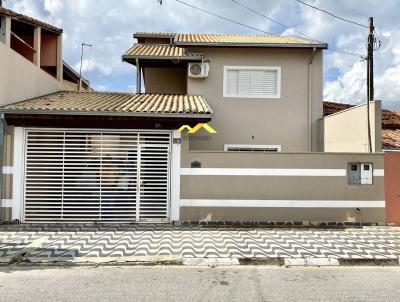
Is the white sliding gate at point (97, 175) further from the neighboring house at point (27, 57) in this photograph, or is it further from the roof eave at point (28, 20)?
the roof eave at point (28, 20)

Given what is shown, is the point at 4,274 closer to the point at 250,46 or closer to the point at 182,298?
the point at 182,298

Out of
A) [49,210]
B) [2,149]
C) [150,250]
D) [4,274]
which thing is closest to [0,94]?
[2,149]

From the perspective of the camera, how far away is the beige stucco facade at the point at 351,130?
10.0 m

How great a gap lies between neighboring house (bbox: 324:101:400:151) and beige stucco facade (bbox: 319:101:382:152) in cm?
135

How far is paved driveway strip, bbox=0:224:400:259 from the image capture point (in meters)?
7.15

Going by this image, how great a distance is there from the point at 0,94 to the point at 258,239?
26.3 feet

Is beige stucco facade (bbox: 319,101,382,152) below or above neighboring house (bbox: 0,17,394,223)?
above

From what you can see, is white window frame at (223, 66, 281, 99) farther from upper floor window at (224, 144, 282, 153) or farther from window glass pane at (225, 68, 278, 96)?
upper floor window at (224, 144, 282, 153)

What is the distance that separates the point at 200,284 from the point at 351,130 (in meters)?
7.99

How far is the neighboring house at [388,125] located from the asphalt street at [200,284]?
→ 656 centimetres

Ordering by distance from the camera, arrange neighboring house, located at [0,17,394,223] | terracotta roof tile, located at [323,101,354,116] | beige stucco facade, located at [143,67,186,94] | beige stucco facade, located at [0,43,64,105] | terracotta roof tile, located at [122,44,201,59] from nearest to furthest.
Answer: neighboring house, located at [0,17,394,223] < beige stucco facade, located at [0,43,64,105] < terracotta roof tile, located at [122,44,201,59] < beige stucco facade, located at [143,67,186,94] < terracotta roof tile, located at [323,101,354,116]

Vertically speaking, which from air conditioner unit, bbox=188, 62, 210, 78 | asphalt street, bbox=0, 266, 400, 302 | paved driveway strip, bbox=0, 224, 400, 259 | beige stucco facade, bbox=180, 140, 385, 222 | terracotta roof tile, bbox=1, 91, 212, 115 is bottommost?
asphalt street, bbox=0, 266, 400, 302

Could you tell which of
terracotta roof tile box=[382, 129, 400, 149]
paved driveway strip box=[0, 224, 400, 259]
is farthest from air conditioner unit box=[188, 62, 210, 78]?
terracotta roof tile box=[382, 129, 400, 149]

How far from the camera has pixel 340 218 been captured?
999 cm
